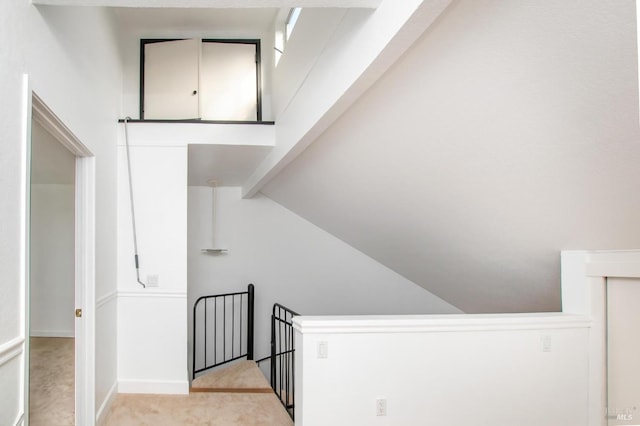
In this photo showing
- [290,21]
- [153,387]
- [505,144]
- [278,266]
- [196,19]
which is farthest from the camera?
[278,266]

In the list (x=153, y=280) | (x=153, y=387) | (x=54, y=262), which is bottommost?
(x=153, y=387)

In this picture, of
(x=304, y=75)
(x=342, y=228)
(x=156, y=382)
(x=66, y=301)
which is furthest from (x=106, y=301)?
(x=342, y=228)

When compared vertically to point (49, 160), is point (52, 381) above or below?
below

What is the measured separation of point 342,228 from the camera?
573 centimetres

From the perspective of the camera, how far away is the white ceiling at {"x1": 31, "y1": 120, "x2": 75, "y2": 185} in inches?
102

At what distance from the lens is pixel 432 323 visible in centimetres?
287

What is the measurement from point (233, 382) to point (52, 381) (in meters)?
1.79

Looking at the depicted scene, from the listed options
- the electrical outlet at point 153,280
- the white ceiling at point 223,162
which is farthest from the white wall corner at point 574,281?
the electrical outlet at point 153,280

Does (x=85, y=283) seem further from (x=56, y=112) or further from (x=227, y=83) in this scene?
(x=227, y=83)

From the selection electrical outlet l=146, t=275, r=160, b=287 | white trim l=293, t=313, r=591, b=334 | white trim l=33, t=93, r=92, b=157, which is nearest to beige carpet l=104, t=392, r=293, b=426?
electrical outlet l=146, t=275, r=160, b=287

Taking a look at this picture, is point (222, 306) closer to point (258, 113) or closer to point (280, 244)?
point (280, 244)

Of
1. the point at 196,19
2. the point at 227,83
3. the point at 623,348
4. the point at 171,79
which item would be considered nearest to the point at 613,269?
the point at 623,348

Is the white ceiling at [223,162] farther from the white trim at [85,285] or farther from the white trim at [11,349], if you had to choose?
the white trim at [11,349]

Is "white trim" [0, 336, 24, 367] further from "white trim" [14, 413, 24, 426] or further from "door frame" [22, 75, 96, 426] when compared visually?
"door frame" [22, 75, 96, 426]
